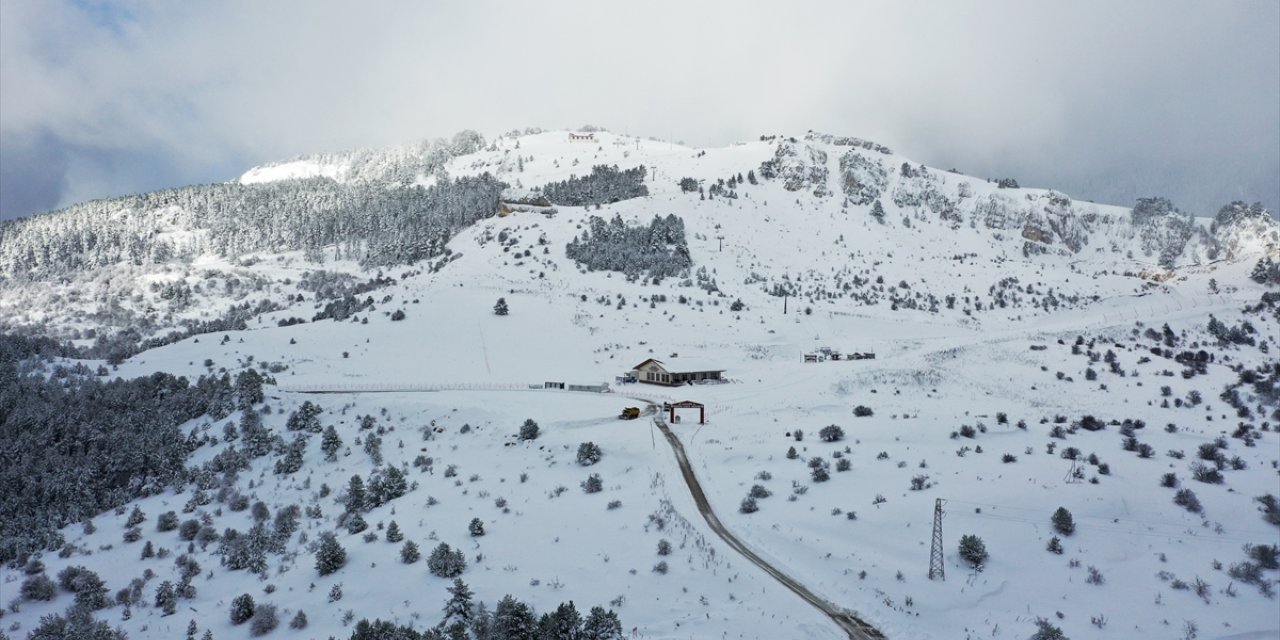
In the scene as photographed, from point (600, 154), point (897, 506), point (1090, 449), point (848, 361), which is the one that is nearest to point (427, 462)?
point (897, 506)

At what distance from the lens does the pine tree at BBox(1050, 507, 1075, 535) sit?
18484 mm

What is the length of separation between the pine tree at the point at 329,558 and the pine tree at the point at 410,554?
84.2 inches

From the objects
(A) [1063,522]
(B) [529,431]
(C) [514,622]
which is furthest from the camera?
(B) [529,431]

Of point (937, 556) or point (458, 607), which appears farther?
point (937, 556)

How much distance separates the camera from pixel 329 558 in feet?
67.4

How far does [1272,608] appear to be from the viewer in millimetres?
14398

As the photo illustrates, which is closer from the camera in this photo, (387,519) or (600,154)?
(387,519)

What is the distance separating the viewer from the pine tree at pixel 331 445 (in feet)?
111

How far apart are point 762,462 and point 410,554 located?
15.3m

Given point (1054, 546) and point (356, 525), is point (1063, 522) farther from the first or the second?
point (356, 525)

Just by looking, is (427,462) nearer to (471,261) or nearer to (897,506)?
(897,506)

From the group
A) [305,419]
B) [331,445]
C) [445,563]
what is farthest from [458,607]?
[305,419]

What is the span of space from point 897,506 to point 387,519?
19.7 meters

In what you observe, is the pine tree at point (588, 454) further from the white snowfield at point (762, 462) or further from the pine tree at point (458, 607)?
the pine tree at point (458, 607)
